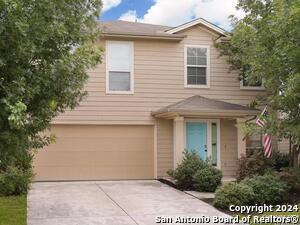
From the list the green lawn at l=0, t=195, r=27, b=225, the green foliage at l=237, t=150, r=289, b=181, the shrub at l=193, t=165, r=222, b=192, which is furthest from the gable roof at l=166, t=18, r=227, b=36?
the green lawn at l=0, t=195, r=27, b=225

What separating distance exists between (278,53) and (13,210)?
7403 mm

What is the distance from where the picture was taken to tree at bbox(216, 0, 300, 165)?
392 inches

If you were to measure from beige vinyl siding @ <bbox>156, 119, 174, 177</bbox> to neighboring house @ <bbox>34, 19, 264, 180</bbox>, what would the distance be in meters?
0.04

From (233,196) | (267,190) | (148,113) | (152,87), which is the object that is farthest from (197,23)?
(233,196)

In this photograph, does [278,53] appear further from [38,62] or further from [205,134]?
[205,134]

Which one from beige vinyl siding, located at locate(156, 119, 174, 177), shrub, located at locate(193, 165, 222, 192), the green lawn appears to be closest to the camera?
the green lawn

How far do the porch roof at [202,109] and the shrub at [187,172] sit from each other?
1.80 meters

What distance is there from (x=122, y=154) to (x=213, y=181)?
14.6 ft

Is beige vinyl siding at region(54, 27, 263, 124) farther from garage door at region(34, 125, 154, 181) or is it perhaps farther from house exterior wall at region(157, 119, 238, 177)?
house exterior wall at region(157, 119, 238, 177)

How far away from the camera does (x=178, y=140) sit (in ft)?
52.0

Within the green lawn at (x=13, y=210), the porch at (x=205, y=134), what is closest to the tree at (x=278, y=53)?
the porch at (x=205, y=134)

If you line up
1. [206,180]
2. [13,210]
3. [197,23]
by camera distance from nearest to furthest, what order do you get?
[13,210], [206,180], [197,23]

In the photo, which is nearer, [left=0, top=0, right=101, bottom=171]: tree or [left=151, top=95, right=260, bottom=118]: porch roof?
[left=0, top=0, right=101, bottom=171]: tree

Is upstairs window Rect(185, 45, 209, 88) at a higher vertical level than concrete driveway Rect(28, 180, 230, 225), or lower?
higher
